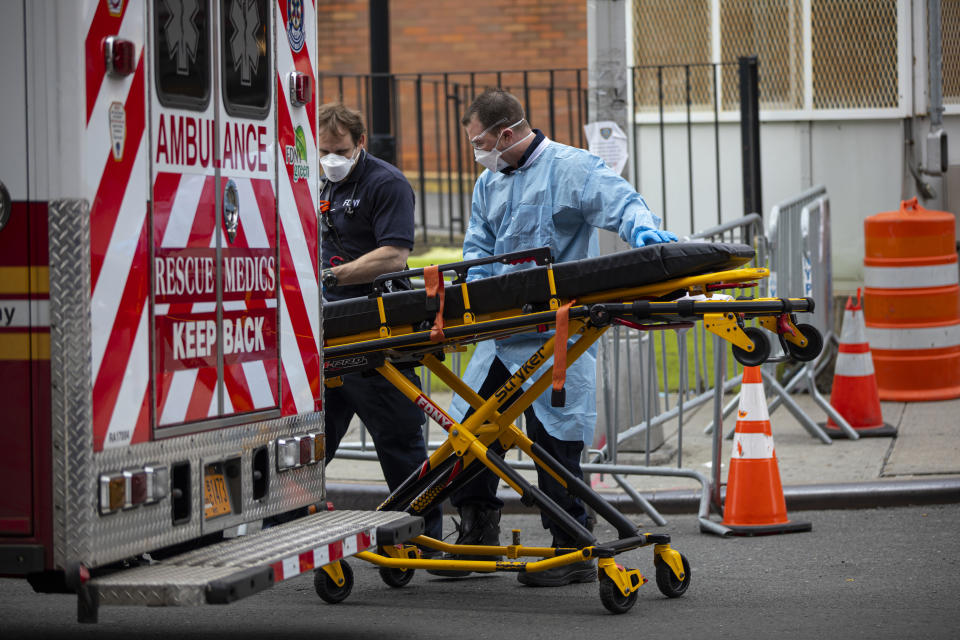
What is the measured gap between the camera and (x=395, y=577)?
19.6 feet

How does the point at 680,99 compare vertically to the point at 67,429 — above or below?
above

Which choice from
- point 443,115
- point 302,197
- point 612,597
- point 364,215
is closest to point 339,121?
point 364,215

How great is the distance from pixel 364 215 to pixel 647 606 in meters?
2.10

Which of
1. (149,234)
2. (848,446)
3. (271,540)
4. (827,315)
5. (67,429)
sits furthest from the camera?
(827,315)

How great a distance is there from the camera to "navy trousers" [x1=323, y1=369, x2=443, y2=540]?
624 centimetres

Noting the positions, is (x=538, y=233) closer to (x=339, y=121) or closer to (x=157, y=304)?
(x=339, y=121)

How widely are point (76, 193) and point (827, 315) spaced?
6.58 metres

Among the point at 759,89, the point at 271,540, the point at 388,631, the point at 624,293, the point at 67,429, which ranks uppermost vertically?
the point at 759,89

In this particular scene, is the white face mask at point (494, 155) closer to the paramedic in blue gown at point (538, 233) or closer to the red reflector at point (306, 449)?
the paramedic in blue gown at point (538, 233)

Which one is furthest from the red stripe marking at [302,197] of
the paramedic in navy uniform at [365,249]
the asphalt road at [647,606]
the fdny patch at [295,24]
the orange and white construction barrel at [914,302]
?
the orange and white construction barrel at [914,302]

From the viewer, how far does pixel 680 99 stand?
11461 mm

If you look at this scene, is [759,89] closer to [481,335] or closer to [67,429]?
[481,335]

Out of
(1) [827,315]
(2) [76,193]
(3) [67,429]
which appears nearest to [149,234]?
(2) [76,193]

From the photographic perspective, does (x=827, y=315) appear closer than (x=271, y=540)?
No
